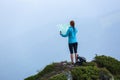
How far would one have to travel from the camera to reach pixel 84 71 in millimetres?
20297

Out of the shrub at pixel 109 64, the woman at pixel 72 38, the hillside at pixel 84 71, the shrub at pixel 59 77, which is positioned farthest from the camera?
the shrub at pixel 109 64

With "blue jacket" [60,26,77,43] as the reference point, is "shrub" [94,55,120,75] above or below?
below

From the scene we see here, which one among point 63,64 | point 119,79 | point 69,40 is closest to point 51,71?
point 63,64

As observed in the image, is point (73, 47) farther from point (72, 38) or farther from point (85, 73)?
point (85, 73)

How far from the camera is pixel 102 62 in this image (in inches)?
910

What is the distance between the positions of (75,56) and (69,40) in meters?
0.93

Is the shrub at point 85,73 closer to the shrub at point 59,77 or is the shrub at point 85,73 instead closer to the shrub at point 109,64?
the shrub at point 59,77

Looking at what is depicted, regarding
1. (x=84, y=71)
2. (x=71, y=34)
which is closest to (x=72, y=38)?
(x=71, y=34)

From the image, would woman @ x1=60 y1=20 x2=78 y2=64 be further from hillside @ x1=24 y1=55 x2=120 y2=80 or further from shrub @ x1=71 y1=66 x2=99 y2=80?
shrub @ x1=71 y1=66 x2=99 y2=80

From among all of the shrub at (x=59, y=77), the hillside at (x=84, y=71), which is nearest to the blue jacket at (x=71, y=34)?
the hillside at (x=84, y=71)

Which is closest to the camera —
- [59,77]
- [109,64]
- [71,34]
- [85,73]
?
[59,77]

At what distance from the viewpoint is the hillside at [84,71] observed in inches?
789

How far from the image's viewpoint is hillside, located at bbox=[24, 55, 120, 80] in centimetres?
2003

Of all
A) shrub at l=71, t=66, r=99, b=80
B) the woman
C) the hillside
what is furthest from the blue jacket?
shrub at l=71, t=66, r=99, b=80
